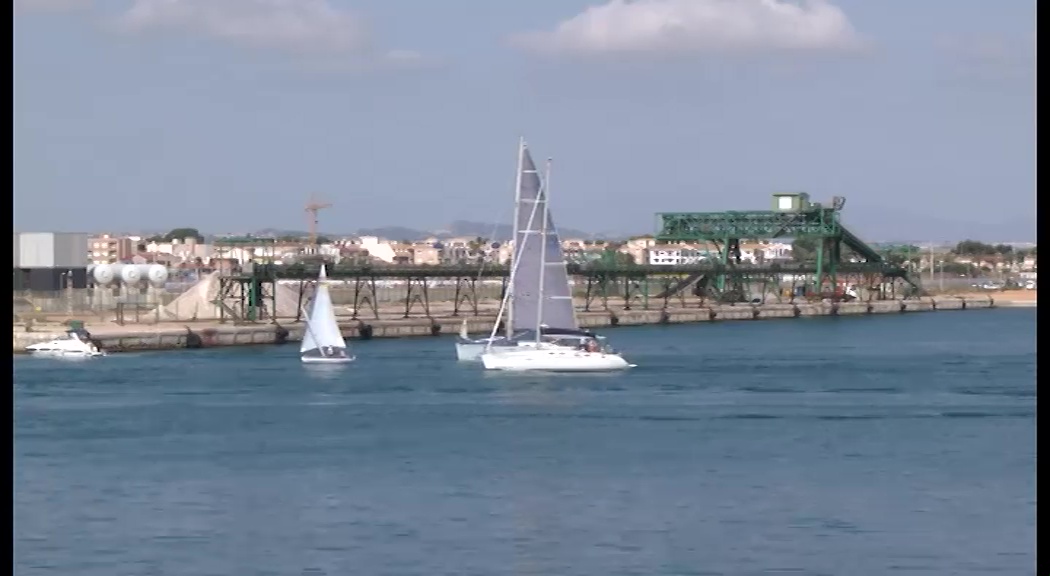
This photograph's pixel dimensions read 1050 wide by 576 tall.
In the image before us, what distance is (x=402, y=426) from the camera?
44188 mm

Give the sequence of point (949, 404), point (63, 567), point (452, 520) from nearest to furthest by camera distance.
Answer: point (63, 567) → point (452, 520) → point (949, 404)

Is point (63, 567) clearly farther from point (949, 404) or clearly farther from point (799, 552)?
point (949, 404)

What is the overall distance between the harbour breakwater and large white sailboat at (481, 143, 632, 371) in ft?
57.2

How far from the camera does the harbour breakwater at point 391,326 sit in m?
75.8

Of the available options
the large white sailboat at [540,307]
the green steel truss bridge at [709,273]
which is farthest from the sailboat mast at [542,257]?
the green steel truss bridge at [709,273]

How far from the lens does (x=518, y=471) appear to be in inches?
1401

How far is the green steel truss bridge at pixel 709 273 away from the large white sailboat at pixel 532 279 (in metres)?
31.9

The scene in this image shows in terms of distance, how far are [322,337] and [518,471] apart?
33348 millimetres

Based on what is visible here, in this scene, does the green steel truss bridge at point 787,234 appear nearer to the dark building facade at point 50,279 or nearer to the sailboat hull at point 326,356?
the dark building facade at point 50,279

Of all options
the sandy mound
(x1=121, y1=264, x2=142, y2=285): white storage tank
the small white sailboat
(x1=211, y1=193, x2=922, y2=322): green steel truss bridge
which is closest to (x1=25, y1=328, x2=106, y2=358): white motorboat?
the small white sailboat

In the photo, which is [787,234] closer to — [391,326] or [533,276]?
[391,326]

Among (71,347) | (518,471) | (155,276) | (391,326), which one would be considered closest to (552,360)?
(71,347)
